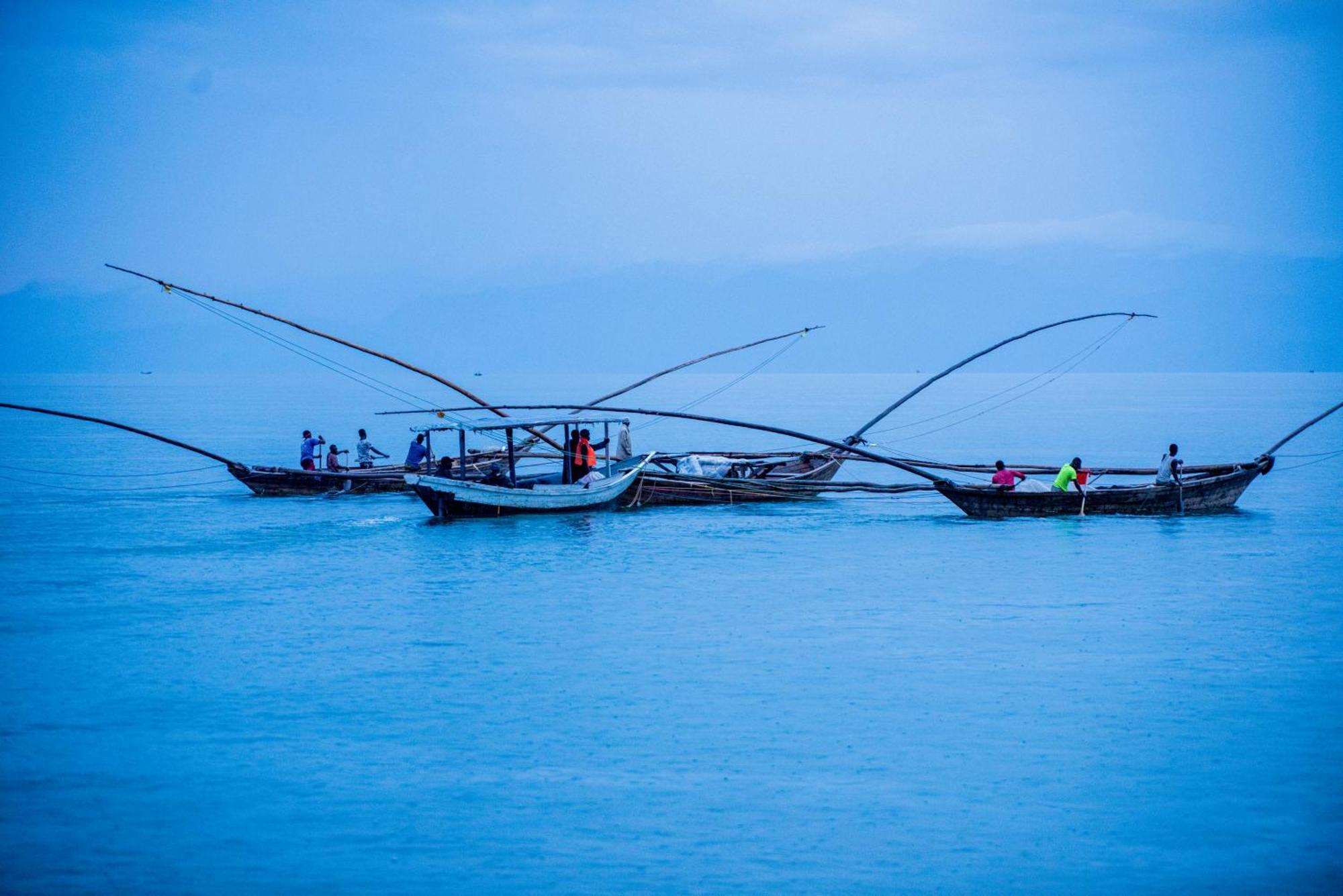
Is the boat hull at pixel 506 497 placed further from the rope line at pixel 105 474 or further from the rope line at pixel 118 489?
the rope line at pixel 105 474

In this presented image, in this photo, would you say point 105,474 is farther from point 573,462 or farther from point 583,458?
point 583,458

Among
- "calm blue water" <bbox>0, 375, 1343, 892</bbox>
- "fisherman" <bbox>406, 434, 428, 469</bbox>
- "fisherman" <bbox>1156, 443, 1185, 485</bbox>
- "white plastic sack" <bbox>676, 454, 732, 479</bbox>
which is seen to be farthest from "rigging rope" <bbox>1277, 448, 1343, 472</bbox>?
"fisherman" <bbox>406, 434, 428, 469</bbox>

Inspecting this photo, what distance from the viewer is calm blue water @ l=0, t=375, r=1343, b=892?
344 inches

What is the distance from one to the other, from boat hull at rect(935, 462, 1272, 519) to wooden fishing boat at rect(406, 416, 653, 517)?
595cm

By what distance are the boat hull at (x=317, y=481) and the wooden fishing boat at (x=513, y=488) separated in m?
2.43

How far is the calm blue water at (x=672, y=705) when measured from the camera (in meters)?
8.73

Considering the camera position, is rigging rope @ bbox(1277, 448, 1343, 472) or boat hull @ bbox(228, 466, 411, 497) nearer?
boat hull @ bbox(228, 466, 411, 497)

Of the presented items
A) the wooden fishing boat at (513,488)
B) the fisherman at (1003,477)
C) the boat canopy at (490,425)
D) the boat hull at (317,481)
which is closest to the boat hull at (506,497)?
the wooden fishing boat at (513,488)

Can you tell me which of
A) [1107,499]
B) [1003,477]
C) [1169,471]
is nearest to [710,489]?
[1003,477]

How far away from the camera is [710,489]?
2538 cm

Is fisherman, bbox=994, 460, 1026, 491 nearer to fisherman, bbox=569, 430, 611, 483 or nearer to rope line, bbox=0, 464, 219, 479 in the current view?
fisherman, bbox=569, 430, 611, 483

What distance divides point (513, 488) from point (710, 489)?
4.34m

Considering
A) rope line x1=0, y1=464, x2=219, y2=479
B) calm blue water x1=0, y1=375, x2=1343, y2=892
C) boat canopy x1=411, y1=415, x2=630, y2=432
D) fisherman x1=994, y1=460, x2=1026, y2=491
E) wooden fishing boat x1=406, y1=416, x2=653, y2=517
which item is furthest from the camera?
rope line x1=0, y1=464, x2=219, y2=479

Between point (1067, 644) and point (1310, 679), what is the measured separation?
2.50 meters
